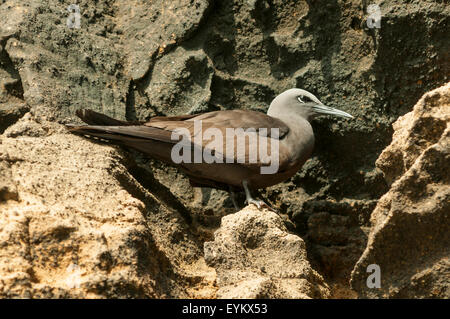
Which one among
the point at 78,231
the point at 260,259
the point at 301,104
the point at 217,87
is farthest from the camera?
the point at 217,87

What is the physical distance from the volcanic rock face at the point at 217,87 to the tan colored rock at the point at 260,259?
4 centimetres

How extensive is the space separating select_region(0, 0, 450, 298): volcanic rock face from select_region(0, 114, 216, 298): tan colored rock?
0.02m

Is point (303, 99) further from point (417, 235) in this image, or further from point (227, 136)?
point (417, 235)

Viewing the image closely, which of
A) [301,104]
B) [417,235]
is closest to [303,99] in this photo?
[301,104]

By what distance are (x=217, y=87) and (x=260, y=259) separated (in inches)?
71.8

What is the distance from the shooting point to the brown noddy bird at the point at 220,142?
13.8 ft

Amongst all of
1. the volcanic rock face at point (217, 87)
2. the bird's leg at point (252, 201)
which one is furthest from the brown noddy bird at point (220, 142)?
the volcanic rock face at point (217, 87)

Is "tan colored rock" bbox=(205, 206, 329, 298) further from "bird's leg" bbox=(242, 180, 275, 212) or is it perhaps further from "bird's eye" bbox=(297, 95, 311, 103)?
"bird's eye" bbox=(297, 95, 311, 103)

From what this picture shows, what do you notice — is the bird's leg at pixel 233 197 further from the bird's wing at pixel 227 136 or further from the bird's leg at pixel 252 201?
the bird's wing at pixel 227 136

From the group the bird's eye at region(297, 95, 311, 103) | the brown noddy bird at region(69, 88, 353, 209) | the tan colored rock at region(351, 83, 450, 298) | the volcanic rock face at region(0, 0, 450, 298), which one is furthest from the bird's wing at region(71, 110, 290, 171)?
the tan colored rock at region(351, 83, 450, 298)

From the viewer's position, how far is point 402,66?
15.4ft

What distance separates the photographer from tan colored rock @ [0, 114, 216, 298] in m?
3.00

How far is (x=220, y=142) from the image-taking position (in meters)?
4.32

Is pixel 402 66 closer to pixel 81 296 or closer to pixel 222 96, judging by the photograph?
pixel 222 96
